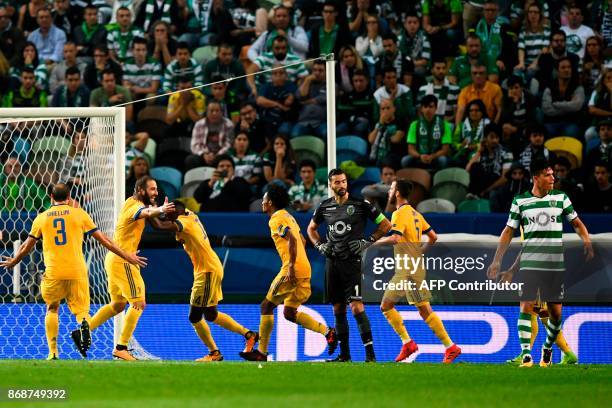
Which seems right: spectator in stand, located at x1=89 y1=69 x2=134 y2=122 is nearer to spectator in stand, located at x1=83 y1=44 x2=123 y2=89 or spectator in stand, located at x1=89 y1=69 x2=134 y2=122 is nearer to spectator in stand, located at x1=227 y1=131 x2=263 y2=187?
spectator in stand, located at x1=83 y1=44 x2=123 y2=89

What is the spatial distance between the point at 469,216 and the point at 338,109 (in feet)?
14.5

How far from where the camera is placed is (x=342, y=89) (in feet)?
62.9

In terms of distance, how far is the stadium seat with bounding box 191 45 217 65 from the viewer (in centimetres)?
2006

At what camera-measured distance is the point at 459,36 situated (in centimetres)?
1966

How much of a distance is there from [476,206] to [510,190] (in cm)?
50

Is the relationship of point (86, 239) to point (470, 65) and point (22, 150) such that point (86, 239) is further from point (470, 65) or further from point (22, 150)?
point (470, 65)

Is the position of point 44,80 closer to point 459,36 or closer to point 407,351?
point 459,36

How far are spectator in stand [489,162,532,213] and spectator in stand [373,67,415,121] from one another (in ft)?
7.06

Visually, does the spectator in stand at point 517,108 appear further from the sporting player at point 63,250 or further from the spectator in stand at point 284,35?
the sporting player at point 63,250

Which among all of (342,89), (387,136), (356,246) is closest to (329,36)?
(342,89)

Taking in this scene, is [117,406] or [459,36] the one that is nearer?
[117,406]

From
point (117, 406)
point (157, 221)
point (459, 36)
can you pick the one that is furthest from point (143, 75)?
point (117, 406)

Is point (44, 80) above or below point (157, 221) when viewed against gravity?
above

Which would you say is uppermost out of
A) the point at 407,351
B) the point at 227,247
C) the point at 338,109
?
the point at 338,109
